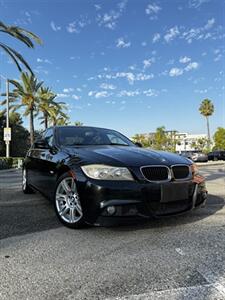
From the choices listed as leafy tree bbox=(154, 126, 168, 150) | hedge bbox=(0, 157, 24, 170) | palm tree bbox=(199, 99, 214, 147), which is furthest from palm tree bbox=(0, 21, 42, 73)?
leafy tree bbox=(154, 126, 168, 150)

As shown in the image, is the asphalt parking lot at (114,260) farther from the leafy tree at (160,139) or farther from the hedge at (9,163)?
the leafy tree at (160,139)

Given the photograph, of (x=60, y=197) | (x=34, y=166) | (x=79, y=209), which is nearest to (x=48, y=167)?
(x=60, y=197)

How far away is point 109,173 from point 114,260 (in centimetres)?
100

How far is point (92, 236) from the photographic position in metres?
3.45

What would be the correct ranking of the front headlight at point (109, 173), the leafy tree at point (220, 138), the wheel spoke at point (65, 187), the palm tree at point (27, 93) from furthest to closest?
the leafy tree at point (220, 138) → the palm tree at point (27, 93) → the wheel spoke at point (65, 187) → the front headlight at point (109, 173)

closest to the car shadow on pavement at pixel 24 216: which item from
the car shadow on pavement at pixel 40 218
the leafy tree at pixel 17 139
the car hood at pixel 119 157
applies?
the car shadow on pavement at pixel 40 218

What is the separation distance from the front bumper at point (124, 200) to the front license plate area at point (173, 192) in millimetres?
27

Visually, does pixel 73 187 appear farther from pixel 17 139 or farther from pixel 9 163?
pixel 17 139

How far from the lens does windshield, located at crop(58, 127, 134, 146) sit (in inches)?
186

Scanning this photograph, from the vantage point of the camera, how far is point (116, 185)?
329 cm

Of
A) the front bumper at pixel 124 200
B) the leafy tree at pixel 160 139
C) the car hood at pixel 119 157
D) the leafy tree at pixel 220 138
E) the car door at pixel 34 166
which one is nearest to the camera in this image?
the front bumper at pixel 124 200

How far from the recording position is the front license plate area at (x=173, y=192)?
11.0 feet

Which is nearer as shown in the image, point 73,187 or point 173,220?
point 73,187

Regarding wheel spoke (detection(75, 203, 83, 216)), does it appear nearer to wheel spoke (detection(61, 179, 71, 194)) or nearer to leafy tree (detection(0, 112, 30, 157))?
wheel spoke (detection(61, 179, 71, 194))
